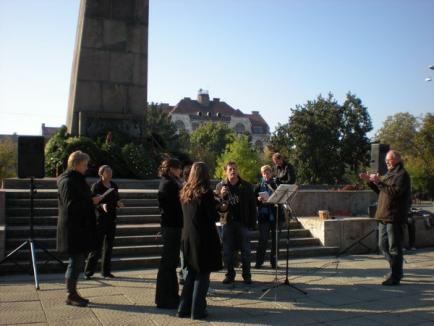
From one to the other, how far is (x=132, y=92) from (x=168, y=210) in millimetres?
11416

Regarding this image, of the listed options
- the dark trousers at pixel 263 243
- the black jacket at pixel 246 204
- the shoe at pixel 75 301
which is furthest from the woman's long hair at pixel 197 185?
the dark trousers at pixel 263 243

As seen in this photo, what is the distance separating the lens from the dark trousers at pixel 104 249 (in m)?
7.90

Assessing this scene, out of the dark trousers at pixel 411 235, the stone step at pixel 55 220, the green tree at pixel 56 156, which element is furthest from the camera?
the green tree at pixel 56 156

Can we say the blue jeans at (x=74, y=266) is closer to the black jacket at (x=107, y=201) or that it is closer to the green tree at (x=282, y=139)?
the black jacket at (x=107, y=201)

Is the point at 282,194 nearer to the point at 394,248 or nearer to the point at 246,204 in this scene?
the point at 246,204

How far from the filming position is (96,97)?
1647 centimetres

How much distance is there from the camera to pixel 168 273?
6242 mm

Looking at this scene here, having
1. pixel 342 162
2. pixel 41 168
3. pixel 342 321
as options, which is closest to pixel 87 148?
pixel 41 168

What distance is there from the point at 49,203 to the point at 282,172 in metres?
5.20

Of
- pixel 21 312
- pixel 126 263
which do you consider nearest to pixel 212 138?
pixel 126 263

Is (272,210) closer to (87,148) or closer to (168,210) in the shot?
(168,210)

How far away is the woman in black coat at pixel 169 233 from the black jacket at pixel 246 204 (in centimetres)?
157

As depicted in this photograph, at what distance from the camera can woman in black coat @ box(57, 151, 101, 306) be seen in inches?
245

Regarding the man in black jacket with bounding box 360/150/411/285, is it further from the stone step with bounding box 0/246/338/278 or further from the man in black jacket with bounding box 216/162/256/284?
the stone step with bounding box 0/246/338/278
